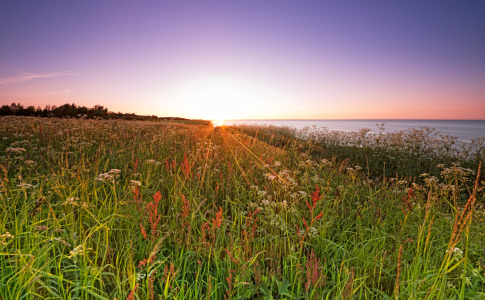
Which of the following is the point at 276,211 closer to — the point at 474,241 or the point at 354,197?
the point at 354,197

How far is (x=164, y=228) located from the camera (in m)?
2.84

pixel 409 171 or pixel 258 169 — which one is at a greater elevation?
pixel 258 169

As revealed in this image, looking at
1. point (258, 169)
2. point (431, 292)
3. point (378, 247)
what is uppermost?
point (258, 169)

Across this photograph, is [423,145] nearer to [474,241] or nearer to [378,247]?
[474,241]

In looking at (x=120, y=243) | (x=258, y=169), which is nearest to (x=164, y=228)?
(x=120, y=243)

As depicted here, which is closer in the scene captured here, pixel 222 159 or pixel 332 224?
pixel 332 224

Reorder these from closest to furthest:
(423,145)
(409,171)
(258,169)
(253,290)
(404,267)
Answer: (253,290) → (404,267) → (258,169) → (409,171) → (423,145)

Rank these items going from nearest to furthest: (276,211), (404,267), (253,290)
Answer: (253,290) → (404,267) → (276,211)

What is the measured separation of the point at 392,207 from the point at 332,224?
1.57 metres

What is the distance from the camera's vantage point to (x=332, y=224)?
10.1ft

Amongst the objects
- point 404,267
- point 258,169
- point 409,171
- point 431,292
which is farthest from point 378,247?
point 409,171

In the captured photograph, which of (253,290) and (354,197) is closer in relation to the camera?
(253,290)

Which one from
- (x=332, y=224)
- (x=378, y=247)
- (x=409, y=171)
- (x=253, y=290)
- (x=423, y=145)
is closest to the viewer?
(x=253, y=290)

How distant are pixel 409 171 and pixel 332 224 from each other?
600cm
